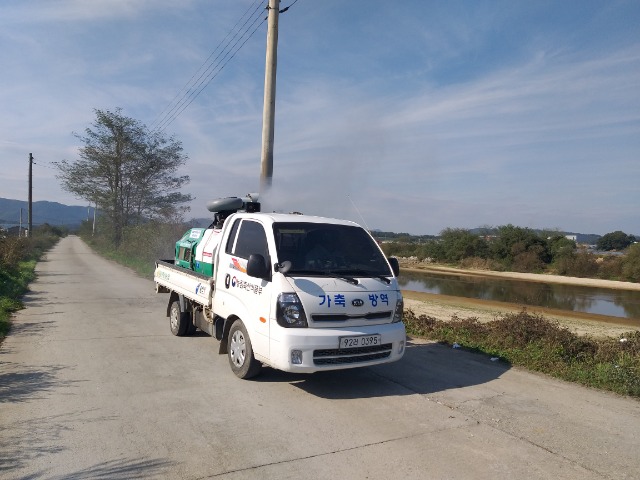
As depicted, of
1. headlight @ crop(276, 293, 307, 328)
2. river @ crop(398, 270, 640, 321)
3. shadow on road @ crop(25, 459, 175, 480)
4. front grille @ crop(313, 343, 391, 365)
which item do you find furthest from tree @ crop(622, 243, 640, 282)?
shadow on road @ crop(25, 459, 175, 480)

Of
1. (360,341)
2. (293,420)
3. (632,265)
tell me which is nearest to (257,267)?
(360,341)

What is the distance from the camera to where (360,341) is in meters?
5.45

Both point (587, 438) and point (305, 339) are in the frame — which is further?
point (305, 339)

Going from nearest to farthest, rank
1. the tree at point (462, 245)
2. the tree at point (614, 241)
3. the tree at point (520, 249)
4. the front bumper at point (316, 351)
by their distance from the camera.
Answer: the front bumper at point (316, 351), the tree at point (520, 249), the tree at point (462, 245), the tree at point (614, 241)

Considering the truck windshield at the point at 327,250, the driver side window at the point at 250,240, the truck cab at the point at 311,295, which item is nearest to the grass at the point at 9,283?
the driver side window at the point at 250,240

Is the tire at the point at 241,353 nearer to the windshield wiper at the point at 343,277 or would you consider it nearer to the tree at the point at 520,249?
the windshield wiper at the point at 343,277

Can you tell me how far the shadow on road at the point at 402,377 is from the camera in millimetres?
5736

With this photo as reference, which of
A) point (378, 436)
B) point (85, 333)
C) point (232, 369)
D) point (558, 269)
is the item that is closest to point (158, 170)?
point (85, 333)

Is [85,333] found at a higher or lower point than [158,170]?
lower

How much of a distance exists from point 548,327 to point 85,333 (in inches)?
307

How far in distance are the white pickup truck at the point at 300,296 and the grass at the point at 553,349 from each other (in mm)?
2479

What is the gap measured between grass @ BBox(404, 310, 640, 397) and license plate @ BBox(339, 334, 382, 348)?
110 inches

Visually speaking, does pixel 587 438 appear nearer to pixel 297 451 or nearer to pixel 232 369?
pixel 297 451

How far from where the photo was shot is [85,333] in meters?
8.62
